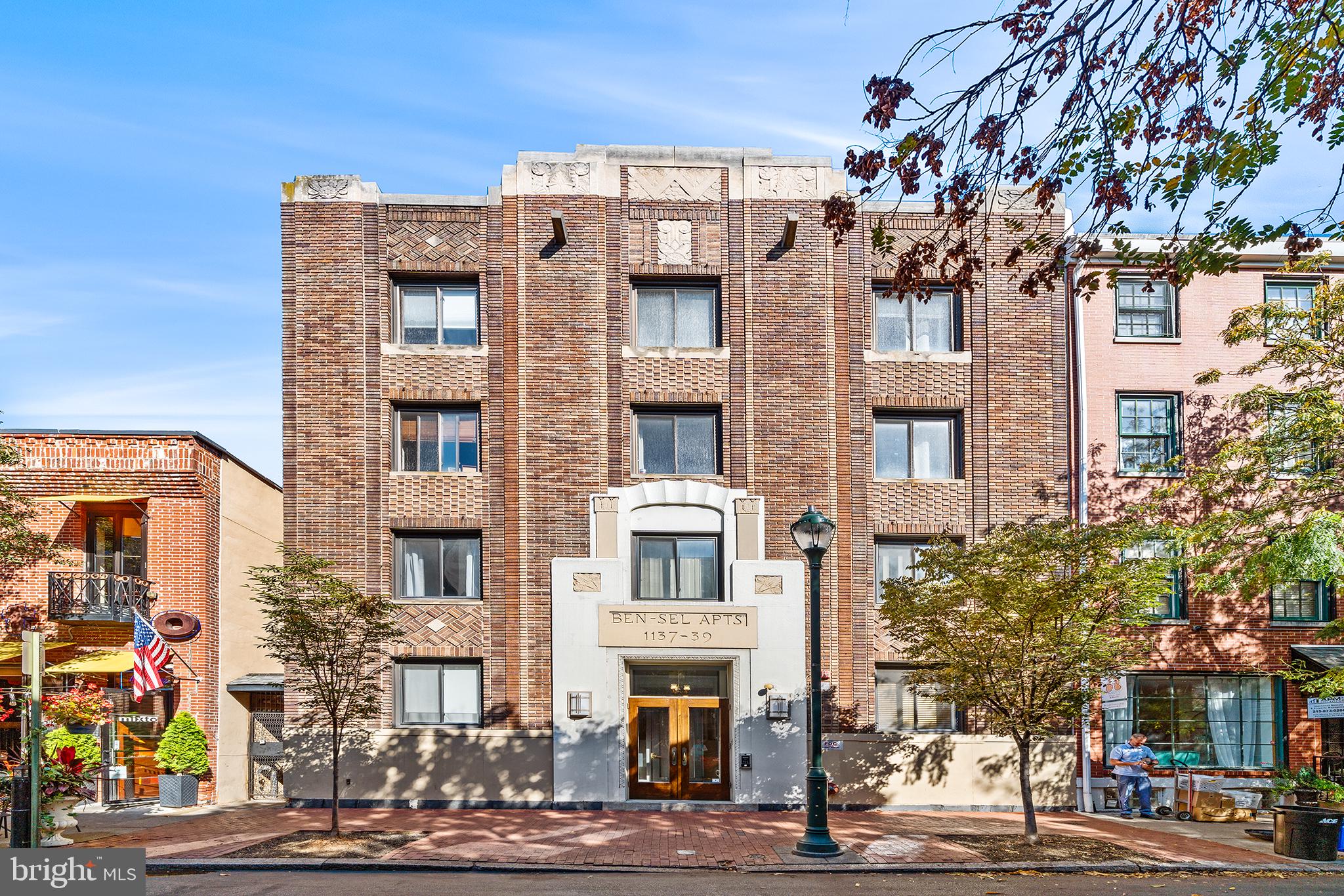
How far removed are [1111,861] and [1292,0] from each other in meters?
13.2

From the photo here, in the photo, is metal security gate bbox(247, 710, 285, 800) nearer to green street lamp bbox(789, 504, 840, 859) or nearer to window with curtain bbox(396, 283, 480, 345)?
window with curtain bbox(396, 283, 480, 345)

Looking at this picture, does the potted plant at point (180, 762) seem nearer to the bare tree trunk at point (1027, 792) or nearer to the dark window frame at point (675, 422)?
the dark window frame at point (675, 422)

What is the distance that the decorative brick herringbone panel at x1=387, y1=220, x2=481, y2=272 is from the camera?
23.5 m

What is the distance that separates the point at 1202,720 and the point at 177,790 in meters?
21.1

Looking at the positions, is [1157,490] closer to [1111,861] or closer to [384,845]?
[1111,861]

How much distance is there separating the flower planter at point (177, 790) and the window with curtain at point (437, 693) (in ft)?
14.2

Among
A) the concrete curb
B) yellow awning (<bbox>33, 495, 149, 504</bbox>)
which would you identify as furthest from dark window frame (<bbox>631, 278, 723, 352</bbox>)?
the concrete curb

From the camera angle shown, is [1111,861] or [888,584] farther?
[888,584]

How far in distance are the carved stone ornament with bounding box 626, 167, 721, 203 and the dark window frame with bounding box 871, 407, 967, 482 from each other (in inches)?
231

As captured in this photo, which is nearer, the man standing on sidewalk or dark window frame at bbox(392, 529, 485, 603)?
the man standing on sidewalk

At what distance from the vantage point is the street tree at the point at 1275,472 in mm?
19547

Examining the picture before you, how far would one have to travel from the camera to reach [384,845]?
17188 millimetres

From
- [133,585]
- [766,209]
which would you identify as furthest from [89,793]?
[766,209]

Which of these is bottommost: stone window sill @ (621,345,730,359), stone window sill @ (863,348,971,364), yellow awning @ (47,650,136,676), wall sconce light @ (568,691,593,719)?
wall sconce light @ (568,691,593,719)
